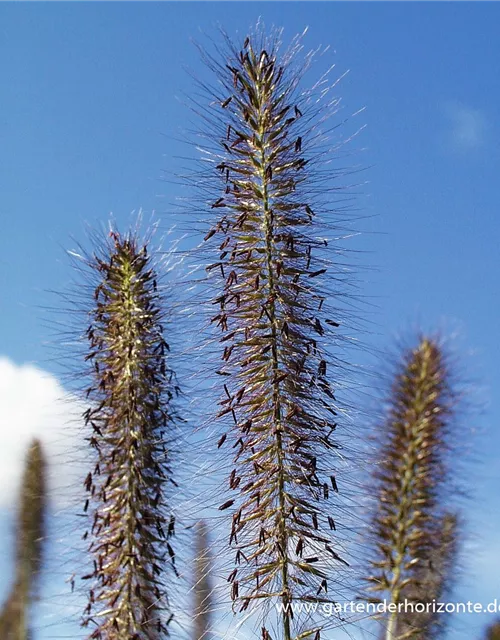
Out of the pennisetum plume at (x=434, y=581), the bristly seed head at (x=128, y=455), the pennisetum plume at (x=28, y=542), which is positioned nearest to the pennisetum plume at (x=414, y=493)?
the pennisetum plume at (x=434, y=581)

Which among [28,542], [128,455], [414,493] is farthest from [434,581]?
[28,542]

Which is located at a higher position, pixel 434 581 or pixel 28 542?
pixel 28 542

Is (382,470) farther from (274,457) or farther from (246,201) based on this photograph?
(246,201)

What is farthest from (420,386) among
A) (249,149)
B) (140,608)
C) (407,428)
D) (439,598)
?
(140,608)

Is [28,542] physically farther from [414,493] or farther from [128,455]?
[414,493]

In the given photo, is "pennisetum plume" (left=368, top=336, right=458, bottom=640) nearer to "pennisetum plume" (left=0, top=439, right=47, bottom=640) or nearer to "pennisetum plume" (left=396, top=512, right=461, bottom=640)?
"pennisetum plume" (left=396, top=512, right=461, bottom=640)

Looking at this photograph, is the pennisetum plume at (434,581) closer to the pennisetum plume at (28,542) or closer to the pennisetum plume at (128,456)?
the pennisetum plume at (128,456)
